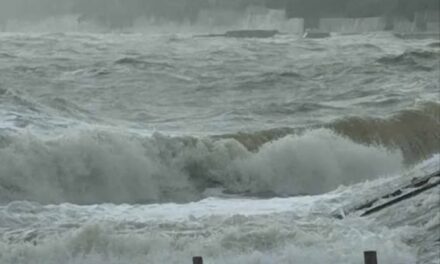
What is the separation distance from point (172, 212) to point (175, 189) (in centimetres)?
262

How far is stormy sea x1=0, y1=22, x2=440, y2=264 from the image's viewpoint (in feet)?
25.5

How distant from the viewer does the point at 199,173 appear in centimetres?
1318

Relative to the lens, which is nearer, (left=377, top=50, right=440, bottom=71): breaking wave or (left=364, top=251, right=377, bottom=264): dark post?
(left=364, top=251, right=377, bottom=264): dark post

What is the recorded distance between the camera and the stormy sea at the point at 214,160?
7.78 metres

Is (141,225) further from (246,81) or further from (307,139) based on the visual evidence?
(246,81)

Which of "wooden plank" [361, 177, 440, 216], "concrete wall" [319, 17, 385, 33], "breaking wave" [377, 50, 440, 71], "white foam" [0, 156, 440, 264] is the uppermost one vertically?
"concrete wall" [319, 17, 385, 33]

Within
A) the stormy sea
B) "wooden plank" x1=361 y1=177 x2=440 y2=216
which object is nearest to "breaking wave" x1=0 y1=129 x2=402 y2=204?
the stormy sea

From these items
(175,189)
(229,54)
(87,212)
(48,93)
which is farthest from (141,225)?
(229,54)

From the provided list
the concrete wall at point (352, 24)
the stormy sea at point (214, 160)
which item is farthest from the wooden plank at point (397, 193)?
the concrete wall at point (352, 24)

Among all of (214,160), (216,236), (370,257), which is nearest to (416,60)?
(214,160)

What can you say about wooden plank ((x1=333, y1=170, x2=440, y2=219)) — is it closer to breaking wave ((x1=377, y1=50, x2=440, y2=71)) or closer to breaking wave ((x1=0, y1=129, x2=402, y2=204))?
breaking wave ((x1=0, y1=129, x2=402, y2=204))

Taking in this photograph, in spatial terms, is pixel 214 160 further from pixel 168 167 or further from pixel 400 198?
pixel 400 198

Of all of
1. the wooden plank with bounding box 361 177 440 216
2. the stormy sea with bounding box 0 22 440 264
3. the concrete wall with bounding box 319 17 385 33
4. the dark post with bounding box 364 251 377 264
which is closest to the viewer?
the dark post with bounding box 364 251 377 264

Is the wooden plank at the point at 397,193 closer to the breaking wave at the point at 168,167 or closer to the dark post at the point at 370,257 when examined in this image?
the breaking wave at the point at 168,167
